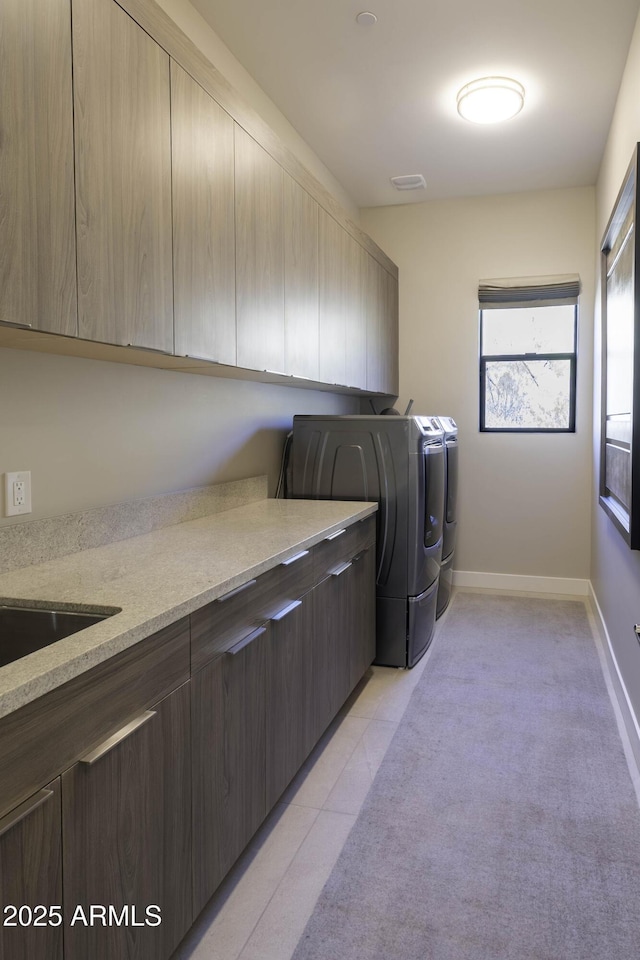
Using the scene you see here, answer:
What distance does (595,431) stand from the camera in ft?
14.4

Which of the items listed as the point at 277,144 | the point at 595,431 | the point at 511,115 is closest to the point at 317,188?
the point at 277,144

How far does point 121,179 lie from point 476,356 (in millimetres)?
3647

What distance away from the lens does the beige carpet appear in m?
1.61

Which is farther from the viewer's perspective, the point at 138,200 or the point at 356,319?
the point at 356,319

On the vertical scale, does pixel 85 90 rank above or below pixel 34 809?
above

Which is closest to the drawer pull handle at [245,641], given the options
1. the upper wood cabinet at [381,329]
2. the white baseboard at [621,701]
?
the white baseboard at [621,701]

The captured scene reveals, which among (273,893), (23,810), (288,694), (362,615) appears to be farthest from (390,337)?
(23,810)

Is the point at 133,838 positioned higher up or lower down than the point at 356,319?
lower down

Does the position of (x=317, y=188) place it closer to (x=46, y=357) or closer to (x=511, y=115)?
(x=511, y=115)

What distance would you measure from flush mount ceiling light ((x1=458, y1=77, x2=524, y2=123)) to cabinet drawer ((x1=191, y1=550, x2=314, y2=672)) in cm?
249

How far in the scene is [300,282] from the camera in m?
2.98

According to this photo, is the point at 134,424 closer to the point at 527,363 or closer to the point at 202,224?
the point at 202,224

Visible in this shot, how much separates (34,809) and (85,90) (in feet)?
4.96

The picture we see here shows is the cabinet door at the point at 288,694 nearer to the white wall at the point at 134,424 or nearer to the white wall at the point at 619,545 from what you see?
the white wall at the point at 134,424
